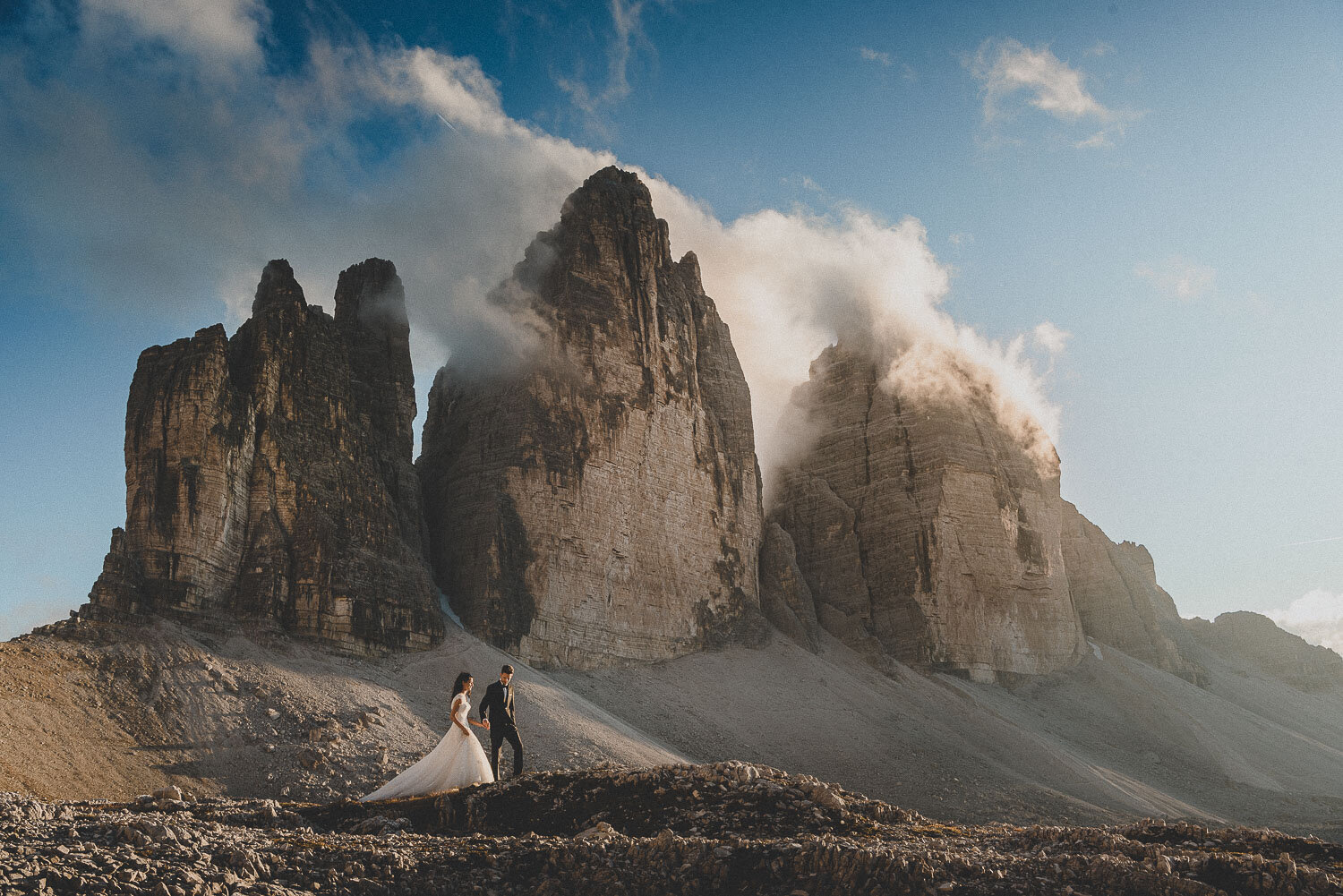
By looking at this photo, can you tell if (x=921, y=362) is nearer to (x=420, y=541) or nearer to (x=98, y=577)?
(x=420, y=541)

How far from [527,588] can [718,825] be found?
3290 cm

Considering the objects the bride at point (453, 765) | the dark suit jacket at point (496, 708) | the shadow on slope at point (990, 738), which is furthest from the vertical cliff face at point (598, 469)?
the bride at point (453, 765)

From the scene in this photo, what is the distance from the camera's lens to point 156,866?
34.5ft

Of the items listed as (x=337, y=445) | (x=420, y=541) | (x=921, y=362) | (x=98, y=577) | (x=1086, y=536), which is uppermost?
(x=921, y=362)

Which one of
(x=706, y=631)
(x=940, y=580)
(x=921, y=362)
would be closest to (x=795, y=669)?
(x=706, y=631)

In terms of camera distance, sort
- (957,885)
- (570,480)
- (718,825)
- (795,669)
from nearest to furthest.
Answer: (957,885) < (718,825) < (570,480) < (795,669)

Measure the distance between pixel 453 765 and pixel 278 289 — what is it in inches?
1240

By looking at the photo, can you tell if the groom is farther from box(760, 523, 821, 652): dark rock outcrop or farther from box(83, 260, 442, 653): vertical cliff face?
box(760, 523, 821, 652): dark rock outcrop

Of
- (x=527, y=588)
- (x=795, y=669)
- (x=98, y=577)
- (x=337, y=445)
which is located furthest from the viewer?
(x=795, y=669)

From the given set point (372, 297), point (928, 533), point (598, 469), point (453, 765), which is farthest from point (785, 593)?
point (453, 765)

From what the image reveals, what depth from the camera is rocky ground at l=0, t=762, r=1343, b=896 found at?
1112cm

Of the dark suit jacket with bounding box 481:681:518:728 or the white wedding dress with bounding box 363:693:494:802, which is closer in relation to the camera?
the white wedding dress with bounding box 363:693:494:802

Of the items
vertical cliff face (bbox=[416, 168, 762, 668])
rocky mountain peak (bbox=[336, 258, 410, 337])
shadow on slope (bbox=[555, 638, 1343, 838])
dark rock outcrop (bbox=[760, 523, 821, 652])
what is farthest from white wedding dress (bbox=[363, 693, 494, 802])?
dark rock outcrop (bbox=[760, 523, 821, 652])

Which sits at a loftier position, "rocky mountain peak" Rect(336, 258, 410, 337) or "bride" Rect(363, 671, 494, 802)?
"rocky mountain peak" Rect(336, 258, 410, 337)
